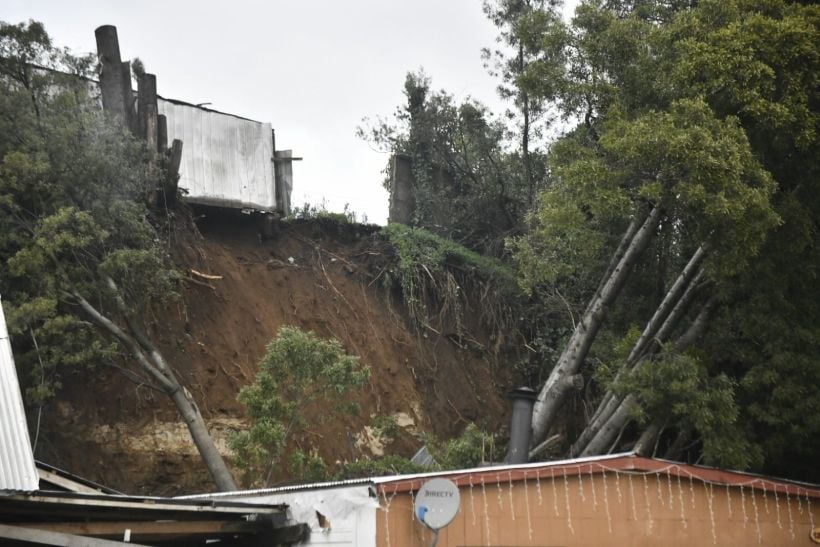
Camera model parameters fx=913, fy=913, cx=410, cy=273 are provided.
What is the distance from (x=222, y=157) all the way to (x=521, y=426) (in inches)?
391

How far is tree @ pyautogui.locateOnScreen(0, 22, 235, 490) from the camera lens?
13773mm

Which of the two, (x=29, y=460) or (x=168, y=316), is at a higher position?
(x=168, y=316)

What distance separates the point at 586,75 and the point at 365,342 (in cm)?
772

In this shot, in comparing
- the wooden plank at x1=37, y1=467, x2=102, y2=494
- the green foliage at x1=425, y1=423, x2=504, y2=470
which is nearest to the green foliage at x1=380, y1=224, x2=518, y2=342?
the green foliage at x1=425, y1=423, x2=504, y2=470

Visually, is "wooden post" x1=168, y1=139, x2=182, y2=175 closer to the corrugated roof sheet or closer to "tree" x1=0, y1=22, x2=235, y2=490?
"tree" x1=0, y1=22, x2=235, y2=490

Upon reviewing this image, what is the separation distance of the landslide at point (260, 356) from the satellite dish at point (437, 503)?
7.81 metres

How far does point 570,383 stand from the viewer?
15.5 metres

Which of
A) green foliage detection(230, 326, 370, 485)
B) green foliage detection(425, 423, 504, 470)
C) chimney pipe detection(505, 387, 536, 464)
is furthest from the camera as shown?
green foliage detection(425, 423, 504, 470)

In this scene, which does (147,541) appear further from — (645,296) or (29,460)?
(645,296)

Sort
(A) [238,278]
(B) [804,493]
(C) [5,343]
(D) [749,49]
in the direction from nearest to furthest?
(C) [5,343], (B) [804,493], (D) [749,49], (A) [238,278]

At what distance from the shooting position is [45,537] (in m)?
7.32

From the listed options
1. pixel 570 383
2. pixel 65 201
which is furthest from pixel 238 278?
pixel 570 383

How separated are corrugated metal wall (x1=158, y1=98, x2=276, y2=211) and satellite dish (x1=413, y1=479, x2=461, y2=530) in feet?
41.1

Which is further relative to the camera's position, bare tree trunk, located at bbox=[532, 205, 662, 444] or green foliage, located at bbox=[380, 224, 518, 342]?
green foliage, located at bbox=[380, 224, 518, 342]
